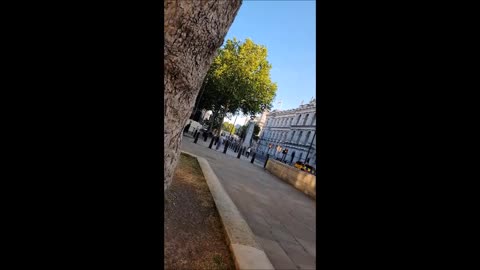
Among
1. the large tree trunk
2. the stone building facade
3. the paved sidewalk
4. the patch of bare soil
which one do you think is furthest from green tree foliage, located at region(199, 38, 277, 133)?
the large tree trunk

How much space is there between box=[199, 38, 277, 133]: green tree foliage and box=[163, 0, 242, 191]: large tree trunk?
2870 centimetres

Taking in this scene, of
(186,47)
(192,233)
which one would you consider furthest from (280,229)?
(186,47)

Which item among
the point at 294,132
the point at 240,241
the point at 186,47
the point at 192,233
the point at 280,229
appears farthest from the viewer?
the point at 294,132

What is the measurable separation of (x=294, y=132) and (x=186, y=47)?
165 feet

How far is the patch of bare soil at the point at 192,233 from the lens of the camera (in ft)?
10.3

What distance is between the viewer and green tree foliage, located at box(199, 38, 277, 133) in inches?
1261

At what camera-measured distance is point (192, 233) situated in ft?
12.7

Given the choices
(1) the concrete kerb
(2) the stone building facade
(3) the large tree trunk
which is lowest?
(1) the concrete kerb

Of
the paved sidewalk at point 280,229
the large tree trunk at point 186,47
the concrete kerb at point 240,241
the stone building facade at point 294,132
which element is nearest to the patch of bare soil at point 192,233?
the concrete kerb at point 240,241

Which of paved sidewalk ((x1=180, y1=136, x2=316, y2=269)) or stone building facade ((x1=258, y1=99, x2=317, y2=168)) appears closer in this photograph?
paved sidewalk ((x1=180, y1=136, x2=316, y2=269))

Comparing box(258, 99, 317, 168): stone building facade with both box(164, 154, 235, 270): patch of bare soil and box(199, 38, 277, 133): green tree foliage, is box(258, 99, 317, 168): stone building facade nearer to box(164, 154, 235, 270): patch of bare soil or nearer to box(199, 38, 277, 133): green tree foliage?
box(199, 38, 277, 133): green tree foliage

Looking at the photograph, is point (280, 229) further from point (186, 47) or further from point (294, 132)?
point (294, 132)

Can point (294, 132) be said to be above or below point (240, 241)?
above
